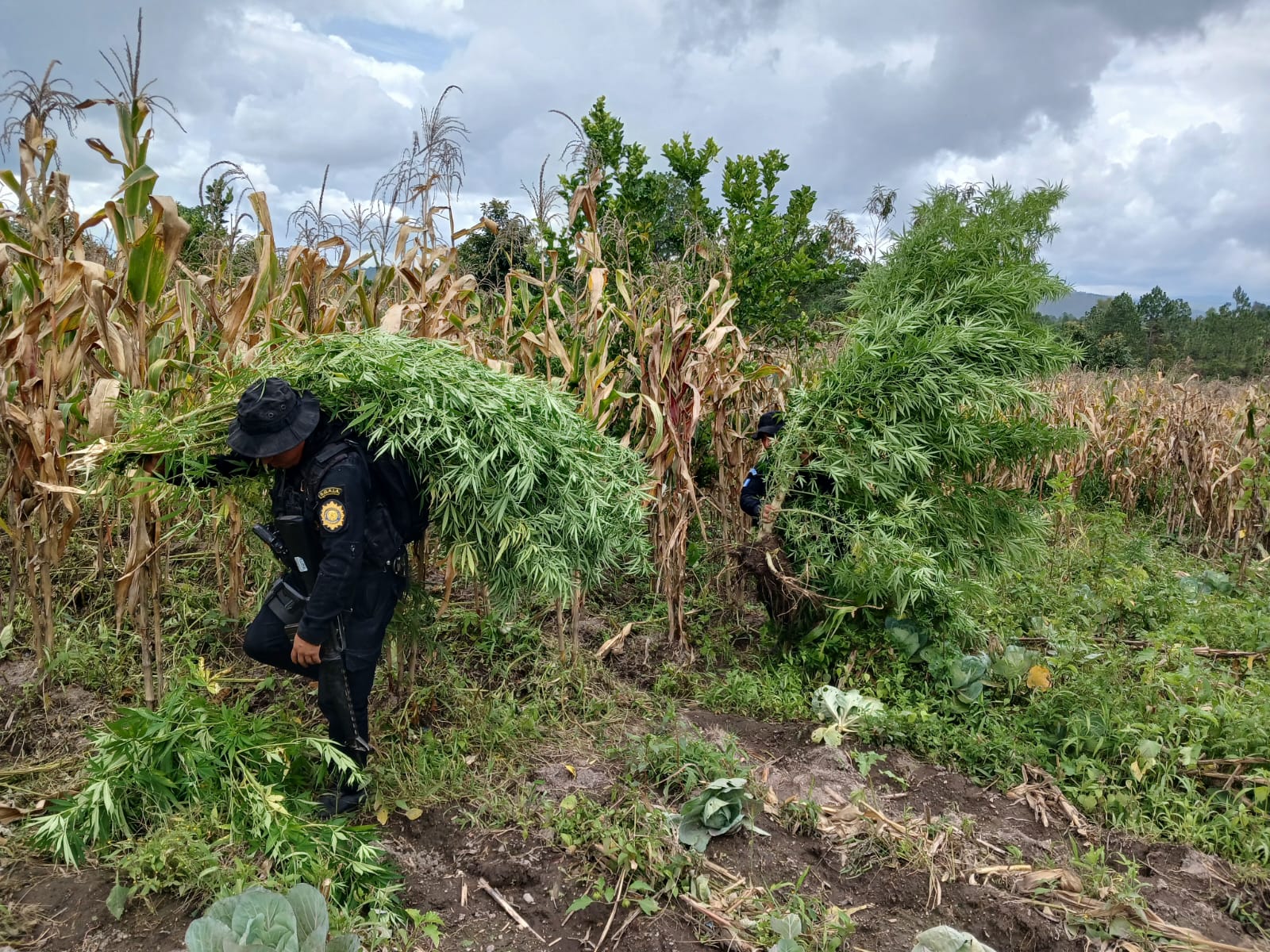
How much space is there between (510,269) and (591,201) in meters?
0.69

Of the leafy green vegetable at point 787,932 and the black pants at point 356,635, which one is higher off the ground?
the black pants at point 356,635

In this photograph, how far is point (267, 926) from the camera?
2.26 metres

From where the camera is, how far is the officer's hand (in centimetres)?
316

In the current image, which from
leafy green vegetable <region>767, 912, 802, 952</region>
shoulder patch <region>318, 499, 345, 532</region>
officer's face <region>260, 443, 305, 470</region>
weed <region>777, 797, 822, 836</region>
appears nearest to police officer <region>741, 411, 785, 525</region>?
weed <region>777, 797, 822, 836</region>

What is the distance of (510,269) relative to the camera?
519 cm

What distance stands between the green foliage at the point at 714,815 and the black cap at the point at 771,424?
2253 mm

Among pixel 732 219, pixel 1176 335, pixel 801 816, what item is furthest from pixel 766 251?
pixel 1176 335

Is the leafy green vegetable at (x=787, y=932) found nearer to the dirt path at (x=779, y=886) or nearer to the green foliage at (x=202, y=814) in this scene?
the dirt path at (x=779, y=886)

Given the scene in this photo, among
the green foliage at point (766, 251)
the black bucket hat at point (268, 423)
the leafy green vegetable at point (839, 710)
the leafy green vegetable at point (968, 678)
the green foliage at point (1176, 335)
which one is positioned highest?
the green foliage at point (1176, 335)

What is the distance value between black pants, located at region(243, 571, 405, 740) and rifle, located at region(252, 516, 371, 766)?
0.04 meters

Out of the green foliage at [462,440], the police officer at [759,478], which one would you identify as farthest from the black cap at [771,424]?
the green foliage at [462,440]

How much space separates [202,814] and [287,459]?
134cm

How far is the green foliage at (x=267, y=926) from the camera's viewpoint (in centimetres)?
220

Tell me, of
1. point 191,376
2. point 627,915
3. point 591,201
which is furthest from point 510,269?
point 627,915
